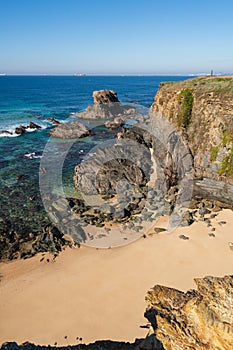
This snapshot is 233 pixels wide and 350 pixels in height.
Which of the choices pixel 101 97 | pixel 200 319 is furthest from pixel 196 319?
pixel 101 97

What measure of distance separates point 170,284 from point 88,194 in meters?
15.4

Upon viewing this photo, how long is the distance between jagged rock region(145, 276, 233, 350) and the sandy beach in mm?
6409

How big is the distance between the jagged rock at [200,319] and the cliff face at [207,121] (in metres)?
19.1

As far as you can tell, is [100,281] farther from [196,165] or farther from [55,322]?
[196,165]

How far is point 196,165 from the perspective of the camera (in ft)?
94.6

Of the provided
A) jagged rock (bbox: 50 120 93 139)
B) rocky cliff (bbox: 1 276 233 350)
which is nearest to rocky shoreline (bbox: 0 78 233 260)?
rocky cliff (bbox: 1 276 233 350)

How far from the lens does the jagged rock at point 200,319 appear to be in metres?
7.25

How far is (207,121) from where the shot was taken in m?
29.1

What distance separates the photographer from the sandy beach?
47.5ft

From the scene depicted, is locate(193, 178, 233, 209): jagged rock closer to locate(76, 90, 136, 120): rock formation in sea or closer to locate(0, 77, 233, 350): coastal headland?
locate(0, 77, 233, 350): coastal headland

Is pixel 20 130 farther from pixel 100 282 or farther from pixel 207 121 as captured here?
pixel 100 282

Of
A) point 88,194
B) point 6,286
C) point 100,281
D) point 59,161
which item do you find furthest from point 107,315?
point 59,161

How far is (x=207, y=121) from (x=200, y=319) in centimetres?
2492

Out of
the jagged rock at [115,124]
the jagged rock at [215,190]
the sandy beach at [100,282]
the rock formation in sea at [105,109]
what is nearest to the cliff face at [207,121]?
the jagged rock at [215,190]
